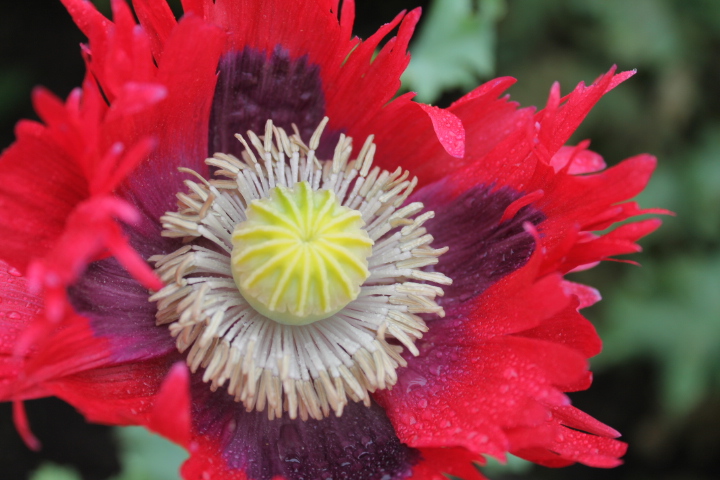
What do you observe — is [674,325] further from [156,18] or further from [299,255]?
[156,18]

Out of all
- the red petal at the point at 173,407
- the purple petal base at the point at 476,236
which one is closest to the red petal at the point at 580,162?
the purple petal base at the point at 476,236

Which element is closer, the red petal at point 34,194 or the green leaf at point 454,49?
the red petal at point 34,194

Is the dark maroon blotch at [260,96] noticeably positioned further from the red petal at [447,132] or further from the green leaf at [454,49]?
the green leaf at [454,49]

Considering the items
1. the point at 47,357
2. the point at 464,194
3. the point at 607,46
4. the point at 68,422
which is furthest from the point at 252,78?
the point at 68,422

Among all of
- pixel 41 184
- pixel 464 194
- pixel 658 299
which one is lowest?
pixel 658 299

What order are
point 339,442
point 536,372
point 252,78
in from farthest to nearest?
point 252,78, point 339,442, point 536,372

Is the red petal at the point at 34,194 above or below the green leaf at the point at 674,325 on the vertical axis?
Answer: above

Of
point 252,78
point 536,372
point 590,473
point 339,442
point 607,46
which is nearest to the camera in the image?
point 536,372

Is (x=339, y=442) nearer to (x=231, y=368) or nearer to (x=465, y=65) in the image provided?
(x=231, y=368)
